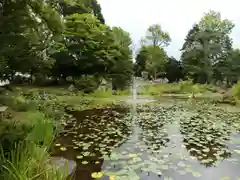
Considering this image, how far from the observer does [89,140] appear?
498 centimetres

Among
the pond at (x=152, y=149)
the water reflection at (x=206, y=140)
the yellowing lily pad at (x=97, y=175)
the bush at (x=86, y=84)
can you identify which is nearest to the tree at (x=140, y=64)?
the bush at (x=86, y=84)

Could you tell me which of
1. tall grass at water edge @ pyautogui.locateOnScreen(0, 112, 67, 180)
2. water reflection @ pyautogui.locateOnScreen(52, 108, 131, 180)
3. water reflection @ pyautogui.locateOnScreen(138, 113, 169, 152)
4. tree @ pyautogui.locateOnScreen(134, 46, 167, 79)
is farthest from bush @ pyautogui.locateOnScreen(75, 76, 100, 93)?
tree @ pyautogui.locateOnScreen(134, 46, 167, 79)

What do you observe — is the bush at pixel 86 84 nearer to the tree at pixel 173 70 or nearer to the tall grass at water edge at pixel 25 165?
the tall grass at water edge at pixel 25 165

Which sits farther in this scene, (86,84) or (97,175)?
(86,84)

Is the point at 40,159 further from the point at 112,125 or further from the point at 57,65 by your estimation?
the point at 57,65

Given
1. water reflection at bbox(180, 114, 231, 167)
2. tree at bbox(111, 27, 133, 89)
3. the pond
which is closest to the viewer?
the pond

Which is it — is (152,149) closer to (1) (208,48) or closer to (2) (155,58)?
(1) (208,48)

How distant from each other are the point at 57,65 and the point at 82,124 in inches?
426

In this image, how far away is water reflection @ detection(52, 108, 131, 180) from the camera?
3637mm

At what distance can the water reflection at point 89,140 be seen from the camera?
3637 mm

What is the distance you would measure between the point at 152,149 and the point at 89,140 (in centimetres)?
138

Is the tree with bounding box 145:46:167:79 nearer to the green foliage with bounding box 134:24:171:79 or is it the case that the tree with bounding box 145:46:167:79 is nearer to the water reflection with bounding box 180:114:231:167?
the green foliage with bounding box 134:24:171:79

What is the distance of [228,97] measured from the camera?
13.7m

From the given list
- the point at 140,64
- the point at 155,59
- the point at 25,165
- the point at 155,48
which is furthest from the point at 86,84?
the point at 140,64
